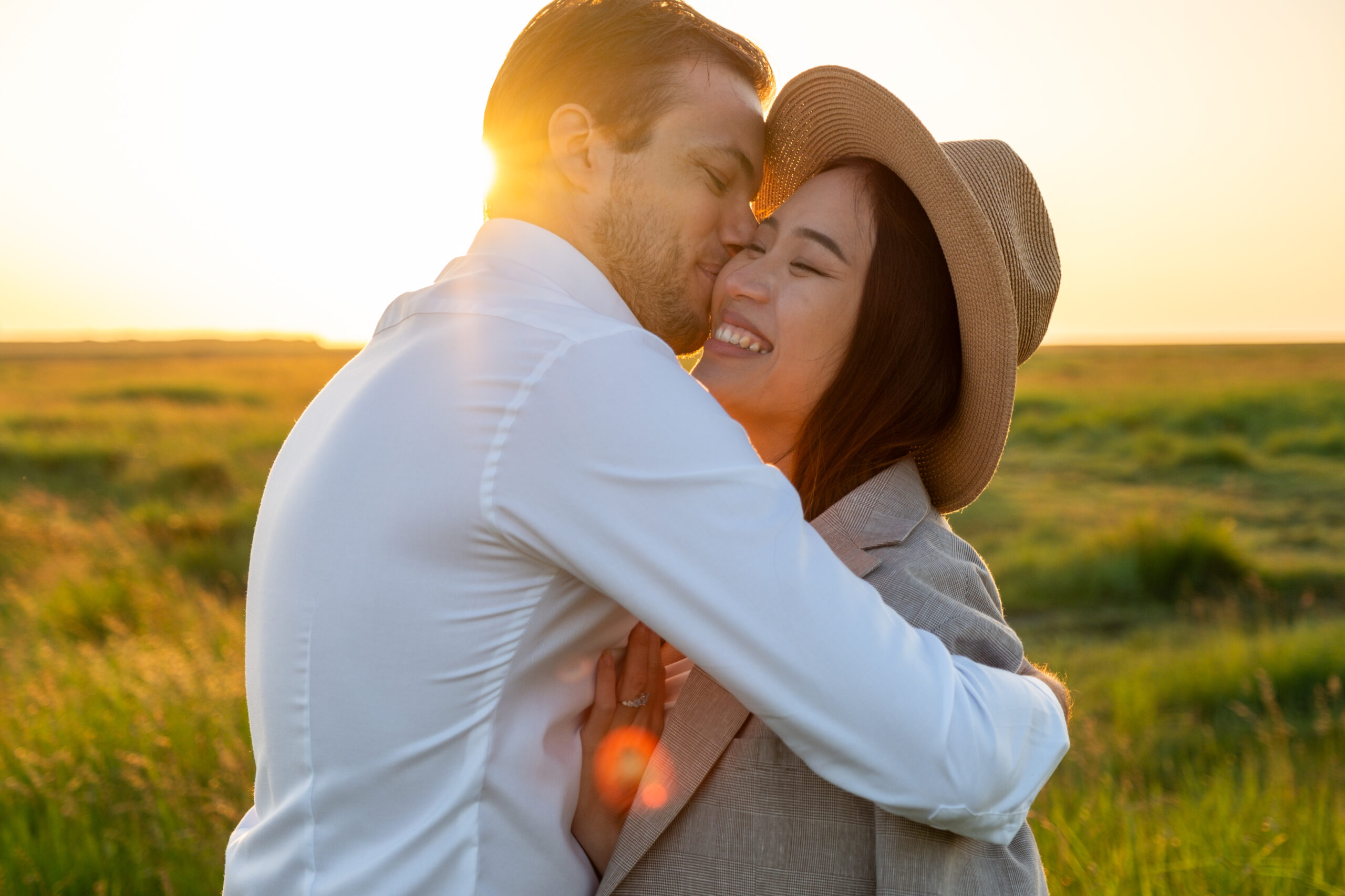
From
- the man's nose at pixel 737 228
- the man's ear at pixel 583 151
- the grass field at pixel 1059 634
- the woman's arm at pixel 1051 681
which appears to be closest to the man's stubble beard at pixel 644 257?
the man's ear at pixel 583 151

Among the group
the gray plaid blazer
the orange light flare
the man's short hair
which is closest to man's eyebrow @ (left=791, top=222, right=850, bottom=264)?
the man's short hair

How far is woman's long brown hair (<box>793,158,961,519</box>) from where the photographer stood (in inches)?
89.0

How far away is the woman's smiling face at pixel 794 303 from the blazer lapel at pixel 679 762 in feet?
2.82

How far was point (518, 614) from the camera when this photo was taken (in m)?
1.45

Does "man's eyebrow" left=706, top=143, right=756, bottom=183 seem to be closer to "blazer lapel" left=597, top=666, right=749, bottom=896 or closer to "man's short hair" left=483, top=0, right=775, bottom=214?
"man's short hair" left=483, top=0, right=775, bottom=214

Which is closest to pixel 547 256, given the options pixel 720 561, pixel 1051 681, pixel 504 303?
pixel 504 303

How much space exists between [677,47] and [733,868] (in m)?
1.76

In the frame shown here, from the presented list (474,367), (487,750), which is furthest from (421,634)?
(474,367)

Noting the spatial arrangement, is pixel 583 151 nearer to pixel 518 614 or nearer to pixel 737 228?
pixel 737 228

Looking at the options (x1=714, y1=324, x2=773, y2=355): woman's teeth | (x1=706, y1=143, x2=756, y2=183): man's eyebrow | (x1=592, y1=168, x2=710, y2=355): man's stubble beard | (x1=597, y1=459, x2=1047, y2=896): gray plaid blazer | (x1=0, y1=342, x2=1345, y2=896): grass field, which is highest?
(x1=706, y1=143, x2=756, y2=183): man's eyebrow

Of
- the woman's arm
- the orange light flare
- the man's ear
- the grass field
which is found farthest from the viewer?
the grass field

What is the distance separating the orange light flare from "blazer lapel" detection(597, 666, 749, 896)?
0.07ft

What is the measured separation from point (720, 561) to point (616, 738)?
0.60m

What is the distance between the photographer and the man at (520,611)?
130 cm
